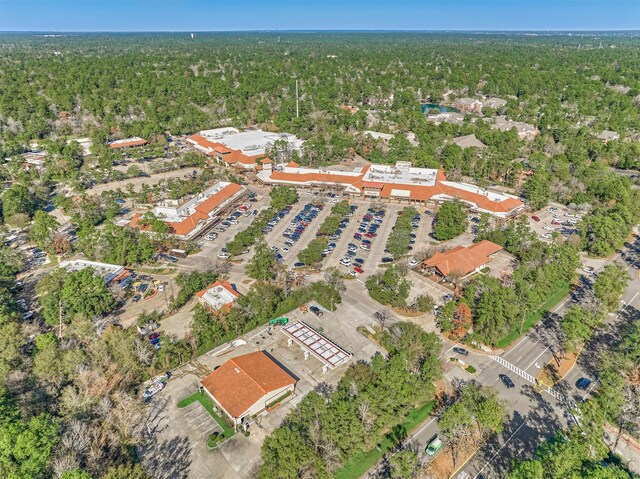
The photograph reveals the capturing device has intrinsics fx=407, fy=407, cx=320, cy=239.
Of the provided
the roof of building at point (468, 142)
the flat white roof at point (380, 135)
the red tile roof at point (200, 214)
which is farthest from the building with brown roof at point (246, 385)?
the flat white roof at point (380, 135)

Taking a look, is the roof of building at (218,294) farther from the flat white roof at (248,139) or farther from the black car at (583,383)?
the flat white roof at (248,139)

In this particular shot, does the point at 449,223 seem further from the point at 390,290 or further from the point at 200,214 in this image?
the point at 200,214

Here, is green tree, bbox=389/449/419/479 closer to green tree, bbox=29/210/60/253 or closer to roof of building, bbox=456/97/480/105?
green tree, bbox=29/210/60/253

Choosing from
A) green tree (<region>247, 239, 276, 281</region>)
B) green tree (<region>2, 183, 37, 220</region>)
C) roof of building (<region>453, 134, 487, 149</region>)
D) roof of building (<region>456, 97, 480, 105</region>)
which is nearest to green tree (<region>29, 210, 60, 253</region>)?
green tree (<region>2, 183, 37, 220</region>)

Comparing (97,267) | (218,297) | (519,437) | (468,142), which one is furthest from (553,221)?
(97,267)

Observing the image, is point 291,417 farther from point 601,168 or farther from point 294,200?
point 601,168

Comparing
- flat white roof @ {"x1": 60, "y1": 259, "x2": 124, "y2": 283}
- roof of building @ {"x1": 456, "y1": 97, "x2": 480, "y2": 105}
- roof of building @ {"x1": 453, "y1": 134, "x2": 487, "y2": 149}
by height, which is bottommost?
flat white roof @ {"x1": 60, "y1": 259, "x2": 124, "y2": 283}
